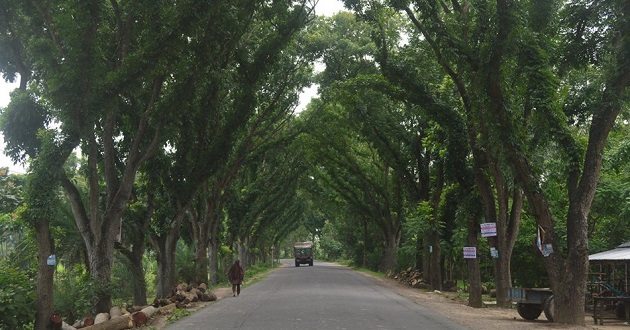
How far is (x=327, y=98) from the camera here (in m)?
29.7

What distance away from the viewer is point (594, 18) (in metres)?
13.1

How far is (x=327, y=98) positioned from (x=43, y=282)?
64.4 ft

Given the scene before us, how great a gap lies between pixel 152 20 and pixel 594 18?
9.94 meters

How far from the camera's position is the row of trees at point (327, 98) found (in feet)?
41.8

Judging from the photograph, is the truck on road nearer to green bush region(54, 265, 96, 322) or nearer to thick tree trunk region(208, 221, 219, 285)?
thick tree trunk region(208, 221, 219, 285)

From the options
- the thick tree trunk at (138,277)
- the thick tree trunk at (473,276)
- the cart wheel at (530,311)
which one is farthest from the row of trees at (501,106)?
the thick tree trunk at (138,277)

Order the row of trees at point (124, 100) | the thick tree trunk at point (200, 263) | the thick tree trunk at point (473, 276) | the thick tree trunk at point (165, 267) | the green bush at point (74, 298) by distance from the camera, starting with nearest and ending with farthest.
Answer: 1. the row of trees at point (124, 100)
2. the green bush at point (74, 298)
3. the thick tree trunk at point (473, 276)
4. the thick tree trunk at point (165, 267)
5. the thick tree trunk at point (200, 263)

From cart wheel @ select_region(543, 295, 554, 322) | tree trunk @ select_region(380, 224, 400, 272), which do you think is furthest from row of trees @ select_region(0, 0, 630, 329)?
tree trunk @ select_region(380, 224, 400, 272)

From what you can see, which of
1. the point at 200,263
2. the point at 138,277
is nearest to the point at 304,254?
the point at 200,263

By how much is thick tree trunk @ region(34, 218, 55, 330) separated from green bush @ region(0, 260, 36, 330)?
0.18 m

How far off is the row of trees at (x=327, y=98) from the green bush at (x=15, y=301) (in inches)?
13.2

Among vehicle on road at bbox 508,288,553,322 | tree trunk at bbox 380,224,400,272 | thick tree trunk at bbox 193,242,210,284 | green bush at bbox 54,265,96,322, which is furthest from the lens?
tree trunk at bbox 380,224,400,272

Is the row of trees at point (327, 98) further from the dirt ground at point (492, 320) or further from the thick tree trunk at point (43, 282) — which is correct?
the dirt ground at point (492, 320)

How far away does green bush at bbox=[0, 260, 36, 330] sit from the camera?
10500 millimetres
